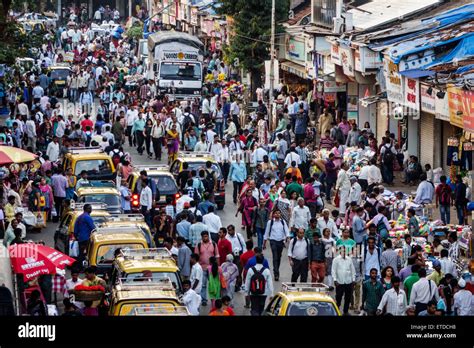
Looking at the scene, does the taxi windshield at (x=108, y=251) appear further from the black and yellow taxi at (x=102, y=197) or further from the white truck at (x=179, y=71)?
the white truck at (x=179, y=71)

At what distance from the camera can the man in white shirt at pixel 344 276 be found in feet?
65.2

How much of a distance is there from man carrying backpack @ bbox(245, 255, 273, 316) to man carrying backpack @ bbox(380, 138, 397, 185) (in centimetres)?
1388

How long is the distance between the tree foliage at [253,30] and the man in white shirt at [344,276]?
106 ft

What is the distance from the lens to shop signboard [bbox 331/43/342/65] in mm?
40500

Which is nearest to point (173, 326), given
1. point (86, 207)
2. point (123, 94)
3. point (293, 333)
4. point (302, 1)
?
point (293, 333)

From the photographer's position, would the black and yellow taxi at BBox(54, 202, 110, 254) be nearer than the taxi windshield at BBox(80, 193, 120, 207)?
Yes

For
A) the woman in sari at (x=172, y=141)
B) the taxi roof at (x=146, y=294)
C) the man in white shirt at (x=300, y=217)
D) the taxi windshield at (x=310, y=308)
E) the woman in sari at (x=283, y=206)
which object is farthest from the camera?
the woman in sari at (x=172, y=141)

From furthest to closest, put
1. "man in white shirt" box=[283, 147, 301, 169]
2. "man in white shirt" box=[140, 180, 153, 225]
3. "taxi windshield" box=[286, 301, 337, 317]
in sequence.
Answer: "man in white shirt" box=[283, 147, 301, 169]
"man in white shirt" box=[140, 180, 153, 225]
"taxi windshield" box=[286, 301, 337, 317]

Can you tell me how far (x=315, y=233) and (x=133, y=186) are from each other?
7691mm

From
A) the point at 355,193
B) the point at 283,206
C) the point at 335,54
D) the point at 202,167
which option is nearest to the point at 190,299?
the point at 283,206

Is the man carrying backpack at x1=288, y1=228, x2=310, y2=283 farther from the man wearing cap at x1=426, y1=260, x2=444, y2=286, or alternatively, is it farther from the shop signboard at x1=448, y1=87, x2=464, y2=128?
the shop signboard at x1=448, y1=87, x2=464, y2=128

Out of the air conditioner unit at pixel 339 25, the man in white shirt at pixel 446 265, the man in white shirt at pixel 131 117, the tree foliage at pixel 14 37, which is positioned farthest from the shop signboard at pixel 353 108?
the man in white shirt at pixel 446 265

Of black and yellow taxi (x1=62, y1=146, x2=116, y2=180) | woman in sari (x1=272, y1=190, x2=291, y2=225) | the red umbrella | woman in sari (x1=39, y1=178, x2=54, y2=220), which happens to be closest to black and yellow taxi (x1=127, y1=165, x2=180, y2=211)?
black and yellow taxi (x1=62, y1=146, x2=116, y2=180)

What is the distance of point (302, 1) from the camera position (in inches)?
2231
